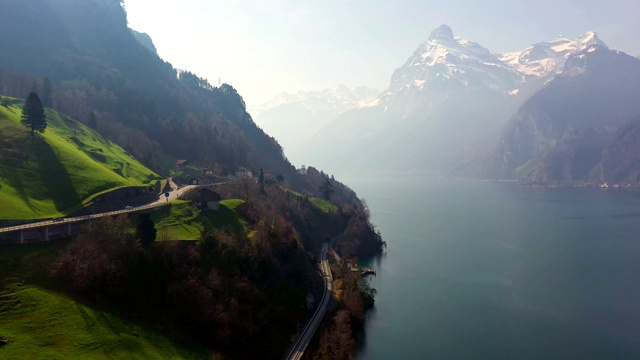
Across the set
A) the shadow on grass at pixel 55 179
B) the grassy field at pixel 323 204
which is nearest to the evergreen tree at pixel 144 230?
the shadow on grass at pixel 55 179

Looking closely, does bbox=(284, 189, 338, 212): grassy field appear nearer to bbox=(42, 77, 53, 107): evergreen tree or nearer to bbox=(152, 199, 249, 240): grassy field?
bbox=(152, 199, 249, 240): grassy field

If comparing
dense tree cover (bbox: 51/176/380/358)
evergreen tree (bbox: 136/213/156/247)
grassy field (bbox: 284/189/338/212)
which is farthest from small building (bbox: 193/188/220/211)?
grassy field (bbox: 284/189/338/212)

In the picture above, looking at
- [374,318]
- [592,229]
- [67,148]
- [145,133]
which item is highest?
[145,133]

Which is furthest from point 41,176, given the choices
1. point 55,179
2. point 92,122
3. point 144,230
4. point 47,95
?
point 47,95

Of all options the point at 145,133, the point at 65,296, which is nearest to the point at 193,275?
the point at 65,296

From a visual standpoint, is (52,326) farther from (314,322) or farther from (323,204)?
(323,204)

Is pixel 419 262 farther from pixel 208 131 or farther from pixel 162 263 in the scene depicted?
pixel 208 131
